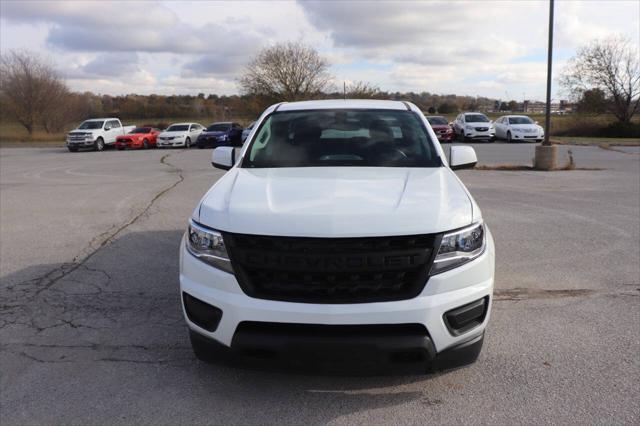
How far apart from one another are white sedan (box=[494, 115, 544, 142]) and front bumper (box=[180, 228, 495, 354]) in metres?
28.8

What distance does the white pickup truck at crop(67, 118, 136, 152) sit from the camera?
1243 inches

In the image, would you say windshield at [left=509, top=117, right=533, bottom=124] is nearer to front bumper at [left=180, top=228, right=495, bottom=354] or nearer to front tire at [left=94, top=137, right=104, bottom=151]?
front tire at [left=94, top=137, right=104, bottom=151]

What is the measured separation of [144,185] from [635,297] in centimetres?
1114

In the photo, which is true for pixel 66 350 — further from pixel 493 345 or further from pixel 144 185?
pixel 144 185

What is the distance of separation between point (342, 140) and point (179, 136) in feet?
96.5

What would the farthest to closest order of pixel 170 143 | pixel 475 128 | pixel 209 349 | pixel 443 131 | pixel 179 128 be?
pixel 179 128 → pixel 170 143 → pixel 475 128 → pixel 443 131 → pixel 209 349

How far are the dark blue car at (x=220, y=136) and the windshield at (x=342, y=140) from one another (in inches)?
1026

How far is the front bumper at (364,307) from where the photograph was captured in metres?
2.79

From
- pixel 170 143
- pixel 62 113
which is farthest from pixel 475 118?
pixel 62 113

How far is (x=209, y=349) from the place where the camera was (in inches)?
121

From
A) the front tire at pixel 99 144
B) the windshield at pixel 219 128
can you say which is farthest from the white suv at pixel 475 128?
the front tire at pixel 99 144

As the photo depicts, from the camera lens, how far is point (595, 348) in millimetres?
3783

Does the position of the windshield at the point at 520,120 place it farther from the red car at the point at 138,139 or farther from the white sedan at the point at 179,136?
the red car at the point at 138,139

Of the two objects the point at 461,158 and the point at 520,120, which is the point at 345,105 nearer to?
the point at 461,158
